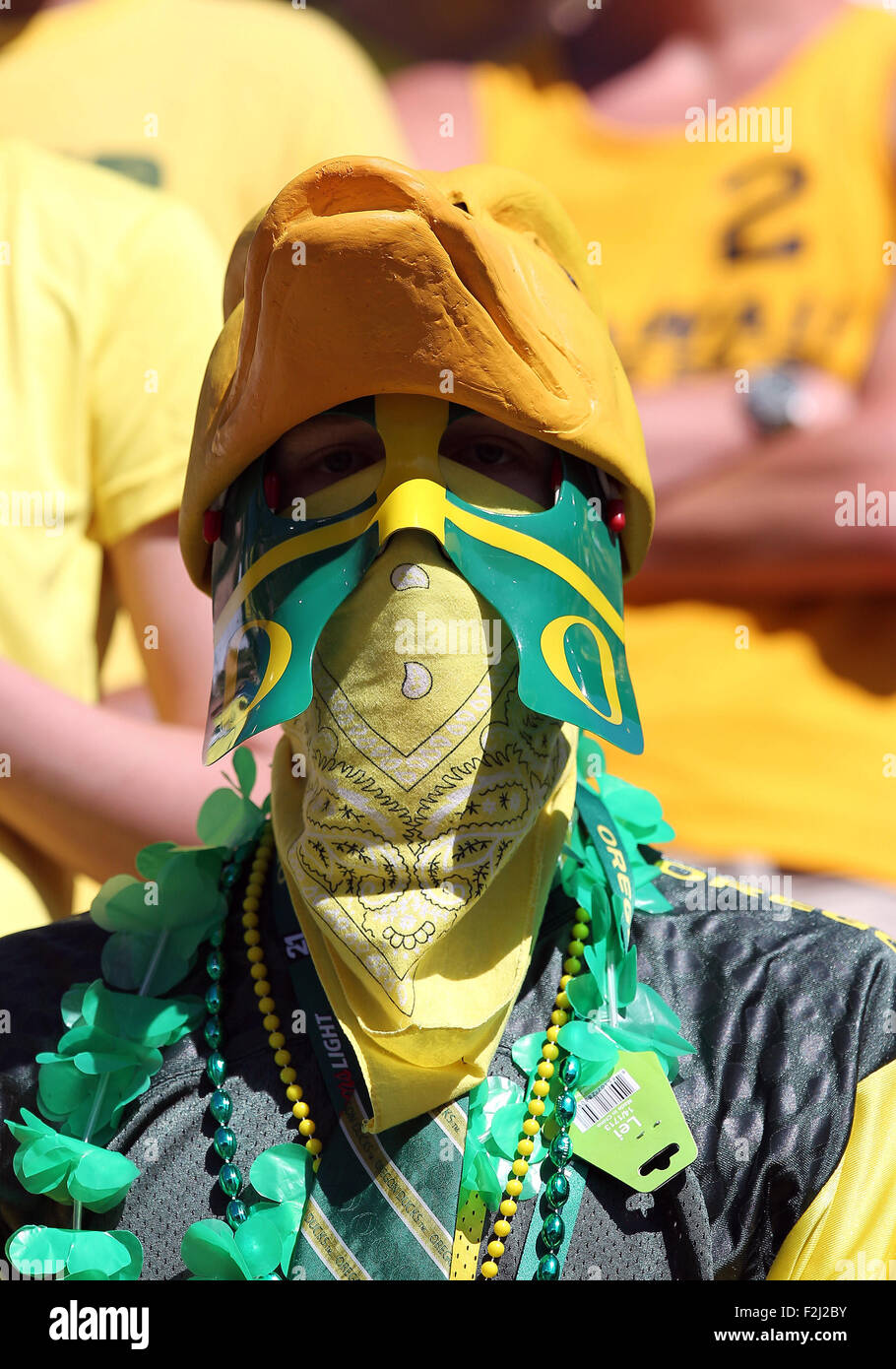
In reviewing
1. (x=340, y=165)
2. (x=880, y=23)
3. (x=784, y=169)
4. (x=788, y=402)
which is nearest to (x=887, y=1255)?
(x=340, y=165)

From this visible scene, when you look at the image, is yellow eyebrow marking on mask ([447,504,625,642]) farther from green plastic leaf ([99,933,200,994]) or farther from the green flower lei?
green plastic leaf ([99,933,200,994])

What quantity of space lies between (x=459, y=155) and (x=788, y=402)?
1.29 m

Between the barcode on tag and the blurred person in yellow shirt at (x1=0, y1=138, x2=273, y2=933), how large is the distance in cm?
82

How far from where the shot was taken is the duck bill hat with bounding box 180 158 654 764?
1.25 metres

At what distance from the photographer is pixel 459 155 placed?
141 inches

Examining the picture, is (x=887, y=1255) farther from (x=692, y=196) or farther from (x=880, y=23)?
(x=880, y=23)

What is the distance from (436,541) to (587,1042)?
18.3 inches

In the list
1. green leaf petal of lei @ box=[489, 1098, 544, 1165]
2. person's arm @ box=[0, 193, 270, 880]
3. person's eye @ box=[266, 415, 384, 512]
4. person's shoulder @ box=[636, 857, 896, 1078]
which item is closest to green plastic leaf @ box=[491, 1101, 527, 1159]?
green leaf petal of lei @ box=[489, 1098, 544, 1165]

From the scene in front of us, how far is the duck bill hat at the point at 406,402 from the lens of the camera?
4.11 ft

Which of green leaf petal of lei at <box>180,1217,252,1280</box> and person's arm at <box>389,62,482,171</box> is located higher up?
person's arm at <box>389,62,482,171</box>

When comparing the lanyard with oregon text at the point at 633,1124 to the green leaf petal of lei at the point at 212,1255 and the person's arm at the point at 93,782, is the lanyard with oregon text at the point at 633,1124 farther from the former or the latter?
the person's arm at the point at 93,782

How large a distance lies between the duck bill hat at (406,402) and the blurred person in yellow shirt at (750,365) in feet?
3.89

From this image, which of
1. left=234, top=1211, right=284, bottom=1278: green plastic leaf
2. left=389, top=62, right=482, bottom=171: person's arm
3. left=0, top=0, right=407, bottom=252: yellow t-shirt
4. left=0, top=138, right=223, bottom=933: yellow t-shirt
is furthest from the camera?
left=389, top=62, right=482, bottom=171: person's arm
